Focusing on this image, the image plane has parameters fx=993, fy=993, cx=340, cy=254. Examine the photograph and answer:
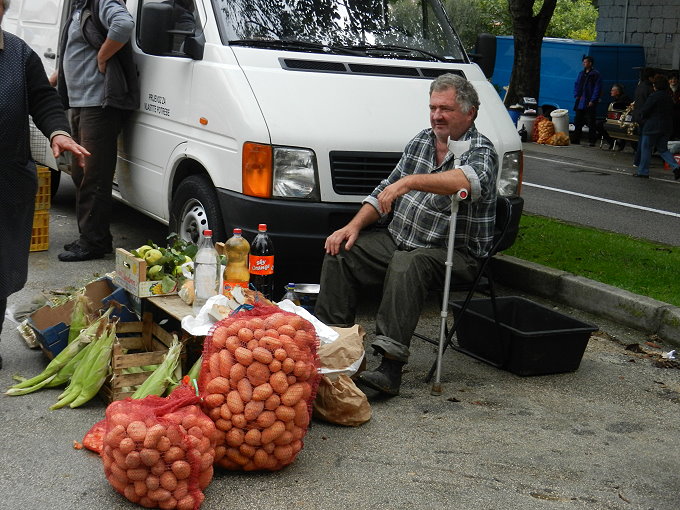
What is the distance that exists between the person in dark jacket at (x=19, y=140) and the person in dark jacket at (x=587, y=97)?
18.1 metres

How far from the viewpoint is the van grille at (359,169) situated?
6129 millimetres

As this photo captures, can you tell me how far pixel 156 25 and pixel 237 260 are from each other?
2.17m

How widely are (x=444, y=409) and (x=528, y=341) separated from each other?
2.55ft

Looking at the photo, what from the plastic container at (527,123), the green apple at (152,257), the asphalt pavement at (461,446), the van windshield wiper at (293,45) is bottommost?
the asphalt pavement at (461,446)

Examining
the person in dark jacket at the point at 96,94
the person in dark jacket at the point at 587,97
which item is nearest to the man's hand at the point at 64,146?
the person in dark jacket at the point at 96,94

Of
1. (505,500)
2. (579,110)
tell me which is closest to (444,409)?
(505,500)

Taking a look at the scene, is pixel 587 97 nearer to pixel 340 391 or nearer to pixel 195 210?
pixel 195 210

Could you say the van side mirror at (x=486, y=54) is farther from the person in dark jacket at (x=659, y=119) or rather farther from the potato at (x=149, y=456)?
the person in dark jacket at (x=659, y=119)

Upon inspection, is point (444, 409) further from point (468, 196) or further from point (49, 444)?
point (49, 444)

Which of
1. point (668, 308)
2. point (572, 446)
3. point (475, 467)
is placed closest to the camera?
point (475, 467)

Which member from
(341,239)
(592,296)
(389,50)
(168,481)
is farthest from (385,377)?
(389,50)

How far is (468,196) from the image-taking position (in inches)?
209

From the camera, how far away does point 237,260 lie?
5.30m

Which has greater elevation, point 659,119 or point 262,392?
point 659,119
